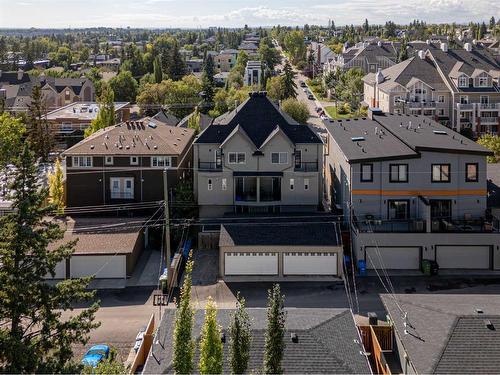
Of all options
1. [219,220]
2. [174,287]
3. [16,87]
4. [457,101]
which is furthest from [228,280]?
[16,87]

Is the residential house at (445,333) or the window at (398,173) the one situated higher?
the window at (398,173)

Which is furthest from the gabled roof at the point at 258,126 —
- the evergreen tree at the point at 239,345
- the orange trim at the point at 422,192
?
the evergreen tree at the point at 239,345

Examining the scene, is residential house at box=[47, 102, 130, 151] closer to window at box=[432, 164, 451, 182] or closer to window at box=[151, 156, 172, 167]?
window at box=[151, 156, 172, 167]

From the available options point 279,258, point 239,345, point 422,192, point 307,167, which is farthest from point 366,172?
point 239,345

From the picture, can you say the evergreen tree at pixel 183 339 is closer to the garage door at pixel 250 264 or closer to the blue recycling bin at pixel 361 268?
the garage door at pixel 250 264

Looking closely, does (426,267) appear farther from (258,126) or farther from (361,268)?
(258,126)

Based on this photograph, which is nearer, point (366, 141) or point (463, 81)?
point (366, 141)

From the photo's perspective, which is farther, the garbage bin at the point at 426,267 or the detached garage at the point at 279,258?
the garbage bin at the point at 426,267

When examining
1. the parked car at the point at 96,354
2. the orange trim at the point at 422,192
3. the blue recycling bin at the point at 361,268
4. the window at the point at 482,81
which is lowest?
the parked car at the point at 96,354
